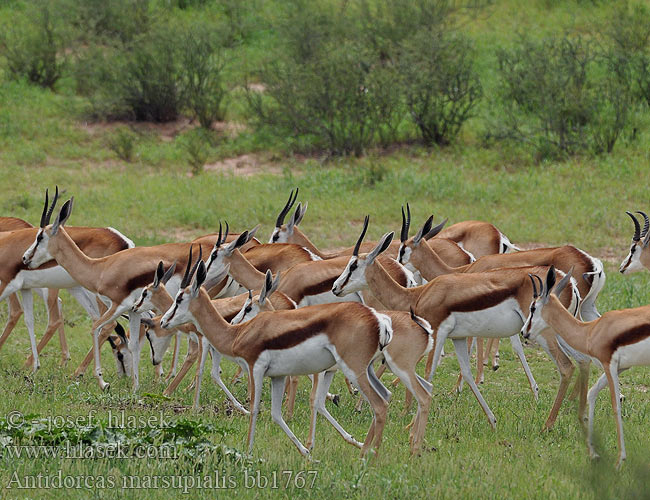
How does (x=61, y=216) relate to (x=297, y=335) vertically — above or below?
below

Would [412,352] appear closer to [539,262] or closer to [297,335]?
[297,335]

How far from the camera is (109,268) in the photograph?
309 inches

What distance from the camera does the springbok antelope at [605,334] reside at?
5652 millimetres

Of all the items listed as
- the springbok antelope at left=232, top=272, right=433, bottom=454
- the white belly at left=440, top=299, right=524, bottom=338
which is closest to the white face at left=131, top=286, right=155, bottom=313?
the springbok antelope at left=232, top=272, right=433, bottom=454

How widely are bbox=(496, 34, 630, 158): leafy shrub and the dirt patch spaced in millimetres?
4419

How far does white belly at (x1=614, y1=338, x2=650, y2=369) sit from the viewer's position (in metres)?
5.62

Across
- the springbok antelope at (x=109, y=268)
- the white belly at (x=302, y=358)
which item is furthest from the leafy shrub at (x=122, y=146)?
the white belly at (x=302, y=358)

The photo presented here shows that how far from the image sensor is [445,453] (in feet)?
18.8

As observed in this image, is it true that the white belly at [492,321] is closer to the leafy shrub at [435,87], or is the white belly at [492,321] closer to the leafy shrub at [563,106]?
the leafy shrub at [563,106]

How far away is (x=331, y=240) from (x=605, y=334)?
7235 millimetres

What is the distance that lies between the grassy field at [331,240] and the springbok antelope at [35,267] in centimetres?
56

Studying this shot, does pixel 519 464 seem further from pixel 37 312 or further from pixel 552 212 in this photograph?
pixel 552 212

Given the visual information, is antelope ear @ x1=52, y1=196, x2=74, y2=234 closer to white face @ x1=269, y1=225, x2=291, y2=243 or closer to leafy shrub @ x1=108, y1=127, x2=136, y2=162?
white face @ x1=269, y1=225, x2=291, y2=243

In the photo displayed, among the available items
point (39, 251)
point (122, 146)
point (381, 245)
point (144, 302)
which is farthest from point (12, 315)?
point (122, 146)
